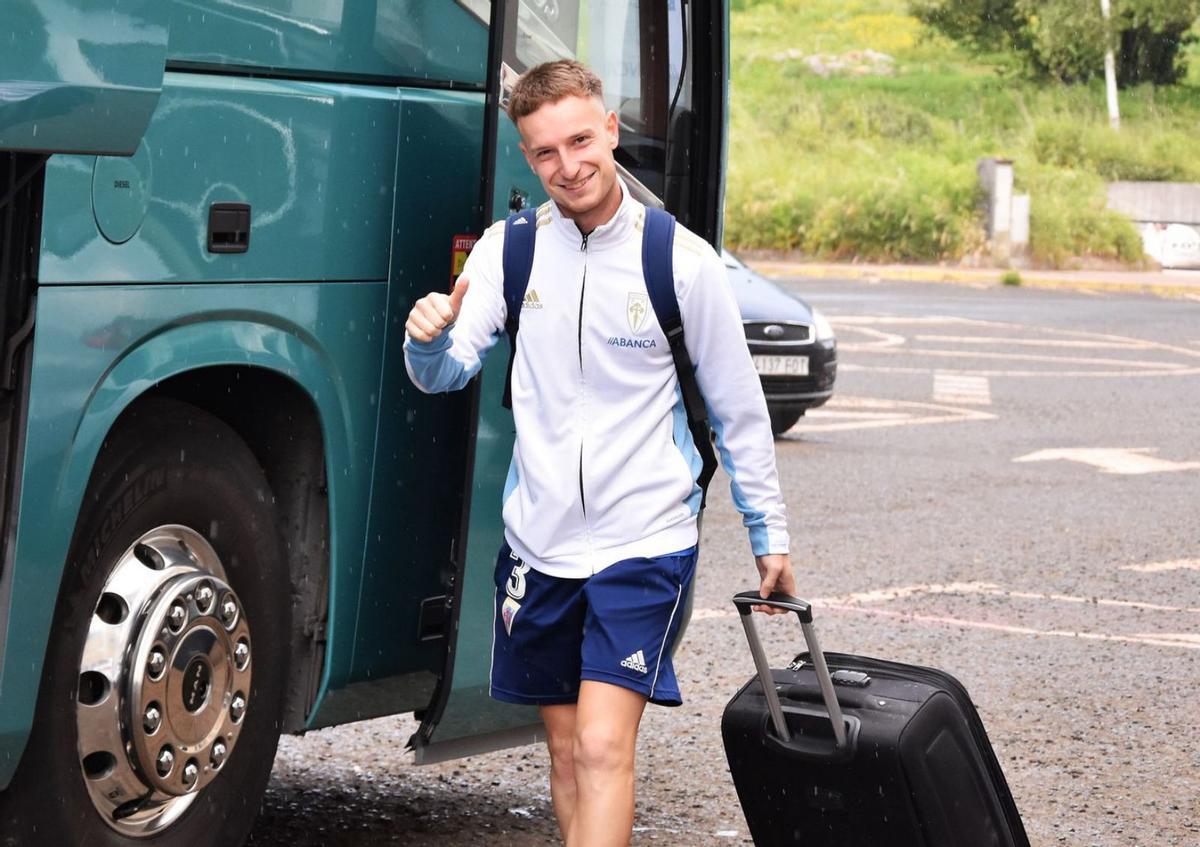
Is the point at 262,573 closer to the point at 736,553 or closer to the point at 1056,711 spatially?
the point at 1056,711

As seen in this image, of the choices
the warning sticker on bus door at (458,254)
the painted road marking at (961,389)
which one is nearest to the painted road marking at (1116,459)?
the painted road marking at (961,389)

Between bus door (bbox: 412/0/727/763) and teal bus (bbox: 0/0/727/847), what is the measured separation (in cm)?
1

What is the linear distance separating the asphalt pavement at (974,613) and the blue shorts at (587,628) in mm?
1174

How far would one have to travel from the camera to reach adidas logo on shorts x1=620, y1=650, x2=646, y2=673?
12.8 ft

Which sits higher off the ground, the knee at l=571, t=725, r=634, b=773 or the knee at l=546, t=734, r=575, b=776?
the knee at l=571, t=725, r=634, b=773

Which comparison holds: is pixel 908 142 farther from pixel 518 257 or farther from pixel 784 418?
pixel 518 257

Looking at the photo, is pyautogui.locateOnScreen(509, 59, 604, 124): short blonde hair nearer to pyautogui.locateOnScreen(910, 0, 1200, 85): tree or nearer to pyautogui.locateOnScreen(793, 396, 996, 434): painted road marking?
pyautogui.locateOnScreen(793, 396, 996, 434): painted road marking

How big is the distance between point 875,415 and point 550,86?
11355 mm

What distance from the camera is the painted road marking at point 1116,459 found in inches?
492

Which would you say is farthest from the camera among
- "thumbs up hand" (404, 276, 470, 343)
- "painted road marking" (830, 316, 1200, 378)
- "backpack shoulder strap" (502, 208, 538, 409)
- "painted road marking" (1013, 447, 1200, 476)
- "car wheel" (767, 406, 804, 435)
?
"painted road marking" (830, 316, 1200, 378)

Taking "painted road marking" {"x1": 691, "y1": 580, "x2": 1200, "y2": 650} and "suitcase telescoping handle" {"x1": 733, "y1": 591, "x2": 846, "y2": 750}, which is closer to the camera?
"suitcase telescoping handle" {"x1": 733, "y1": 591, "x2": 846, "y2": 750}

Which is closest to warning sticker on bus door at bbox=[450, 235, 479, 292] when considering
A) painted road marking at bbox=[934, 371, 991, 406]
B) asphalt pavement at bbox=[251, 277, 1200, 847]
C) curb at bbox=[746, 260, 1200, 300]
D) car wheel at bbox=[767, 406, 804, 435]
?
asphalt pavement at bbox=[251, 277, 1200, 847]

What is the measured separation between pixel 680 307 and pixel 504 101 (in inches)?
32.4

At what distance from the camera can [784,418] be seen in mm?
13602
